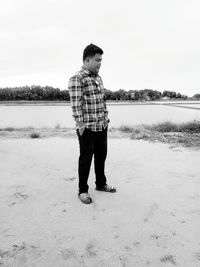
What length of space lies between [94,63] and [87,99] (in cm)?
36

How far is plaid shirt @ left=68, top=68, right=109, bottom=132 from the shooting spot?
294 cm

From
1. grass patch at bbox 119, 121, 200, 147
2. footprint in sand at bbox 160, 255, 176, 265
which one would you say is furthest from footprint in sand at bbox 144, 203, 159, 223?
grass patch at bbox 119, 121, 200, 147

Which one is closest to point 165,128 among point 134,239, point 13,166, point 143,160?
point 143,160

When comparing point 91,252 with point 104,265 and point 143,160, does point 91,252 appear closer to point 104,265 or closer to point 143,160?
point 104,265

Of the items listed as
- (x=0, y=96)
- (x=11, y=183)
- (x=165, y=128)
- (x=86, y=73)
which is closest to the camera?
(x=86, y=73)

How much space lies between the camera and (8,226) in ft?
8.16

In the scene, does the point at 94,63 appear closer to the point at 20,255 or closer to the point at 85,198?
the point at 85,198

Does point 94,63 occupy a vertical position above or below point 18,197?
above

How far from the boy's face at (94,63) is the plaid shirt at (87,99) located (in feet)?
0.16

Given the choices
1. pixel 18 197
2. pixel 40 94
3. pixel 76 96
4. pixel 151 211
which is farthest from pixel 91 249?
pixel 40 94

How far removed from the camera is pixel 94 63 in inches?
118

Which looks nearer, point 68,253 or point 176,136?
point 68,253

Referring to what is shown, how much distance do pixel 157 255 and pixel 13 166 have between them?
113 inches

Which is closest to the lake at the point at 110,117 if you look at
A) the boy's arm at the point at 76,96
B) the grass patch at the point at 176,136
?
the grass patch at the point at 176,136
